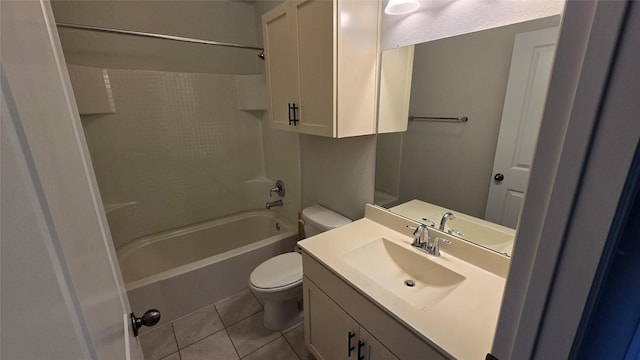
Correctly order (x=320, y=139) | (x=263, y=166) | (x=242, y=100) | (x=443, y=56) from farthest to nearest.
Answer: (x=263, y=166)
(x=242, y=100)
(x=320, y=139)
(x=443, y=56)

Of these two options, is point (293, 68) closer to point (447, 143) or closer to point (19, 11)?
point (447, 143)

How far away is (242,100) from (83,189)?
2.27 metres

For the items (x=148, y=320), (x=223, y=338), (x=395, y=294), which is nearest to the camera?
(x=148, y=320)

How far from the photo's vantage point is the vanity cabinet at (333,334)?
988 mm

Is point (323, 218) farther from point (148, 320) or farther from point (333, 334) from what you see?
point (148, 320)

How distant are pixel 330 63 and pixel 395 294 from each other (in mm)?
1033

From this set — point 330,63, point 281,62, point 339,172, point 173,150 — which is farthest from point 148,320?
point 173,150

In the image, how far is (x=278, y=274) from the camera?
1.69 meters

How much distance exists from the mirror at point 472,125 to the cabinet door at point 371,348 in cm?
61

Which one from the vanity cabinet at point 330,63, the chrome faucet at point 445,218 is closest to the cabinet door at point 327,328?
the chrome faucet at point 445,218

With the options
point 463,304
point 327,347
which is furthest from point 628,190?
point 327,347

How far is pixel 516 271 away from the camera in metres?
0.42

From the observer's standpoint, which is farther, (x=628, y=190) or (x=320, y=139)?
(x=320, y=139)

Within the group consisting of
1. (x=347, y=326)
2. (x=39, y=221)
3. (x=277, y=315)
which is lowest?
(x=277, y=315)
